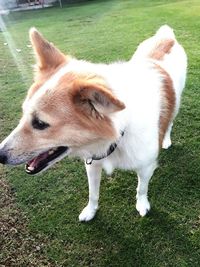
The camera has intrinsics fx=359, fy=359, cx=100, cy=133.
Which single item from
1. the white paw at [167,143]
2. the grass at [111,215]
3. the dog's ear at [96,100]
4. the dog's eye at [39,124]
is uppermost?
the dog's ear at [96,100]

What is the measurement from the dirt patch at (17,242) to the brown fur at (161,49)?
5.19ft

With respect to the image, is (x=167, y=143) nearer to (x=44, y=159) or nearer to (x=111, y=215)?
(x=111, y=215)

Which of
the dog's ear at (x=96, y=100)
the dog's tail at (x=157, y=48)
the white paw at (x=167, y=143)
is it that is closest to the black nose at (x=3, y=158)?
the dog's ear at (x=96, y=100)

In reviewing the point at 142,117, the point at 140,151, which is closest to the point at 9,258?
the point at 140,151

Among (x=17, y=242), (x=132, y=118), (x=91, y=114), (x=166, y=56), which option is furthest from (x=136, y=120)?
(x=17, y=242)

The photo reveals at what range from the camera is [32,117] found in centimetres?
188

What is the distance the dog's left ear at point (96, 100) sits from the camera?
1.60 metres

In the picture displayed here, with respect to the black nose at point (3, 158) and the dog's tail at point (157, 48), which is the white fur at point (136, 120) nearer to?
the dog's tail at point (157, 48)

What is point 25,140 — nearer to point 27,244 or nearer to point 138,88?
point 138,88

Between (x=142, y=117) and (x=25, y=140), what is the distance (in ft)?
2.29

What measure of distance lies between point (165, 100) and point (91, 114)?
2.68 feet

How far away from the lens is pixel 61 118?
1837mm

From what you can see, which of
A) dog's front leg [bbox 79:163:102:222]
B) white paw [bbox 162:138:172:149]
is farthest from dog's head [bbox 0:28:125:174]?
white paw [bbox 162:138:172:149]

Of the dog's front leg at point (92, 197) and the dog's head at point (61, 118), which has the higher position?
the dog's head at point (61, 118)
